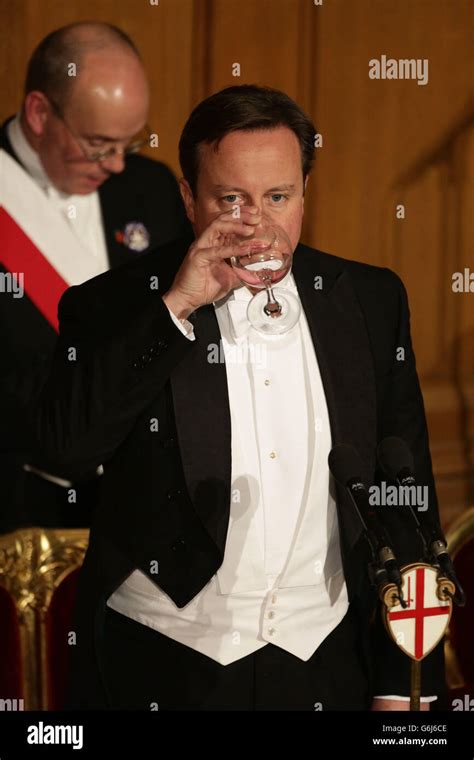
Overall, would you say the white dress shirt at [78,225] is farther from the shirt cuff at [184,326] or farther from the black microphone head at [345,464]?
the black microphone head at [345,464]

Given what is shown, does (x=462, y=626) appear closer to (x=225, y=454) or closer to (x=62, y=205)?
(x=225, y=454)

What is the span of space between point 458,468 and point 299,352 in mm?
1306

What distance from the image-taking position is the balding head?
2.84 metres

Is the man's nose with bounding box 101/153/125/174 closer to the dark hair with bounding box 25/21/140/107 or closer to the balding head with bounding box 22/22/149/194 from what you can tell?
the balding head with bounding box 22/22/149/194

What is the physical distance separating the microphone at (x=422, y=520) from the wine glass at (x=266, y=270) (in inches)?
10.6

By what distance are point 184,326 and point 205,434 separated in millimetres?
195

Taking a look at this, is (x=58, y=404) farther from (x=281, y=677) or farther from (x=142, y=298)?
(x=281, y=677)

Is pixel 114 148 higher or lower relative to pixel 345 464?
higher

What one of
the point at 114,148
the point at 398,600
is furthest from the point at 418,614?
the point at 114,148

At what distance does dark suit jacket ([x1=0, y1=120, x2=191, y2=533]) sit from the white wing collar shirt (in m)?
0.98

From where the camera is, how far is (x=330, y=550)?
6.53 feet

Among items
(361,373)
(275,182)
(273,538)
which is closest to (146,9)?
(275,182)

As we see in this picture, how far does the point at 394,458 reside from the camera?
5.57 ft

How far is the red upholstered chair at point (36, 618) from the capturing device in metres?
2.79
